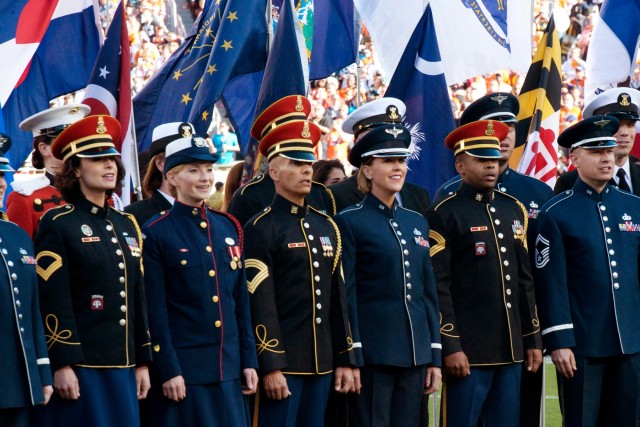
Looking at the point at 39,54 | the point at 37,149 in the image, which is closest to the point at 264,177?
the point at 37,149

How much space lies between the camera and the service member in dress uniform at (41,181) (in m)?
6.36

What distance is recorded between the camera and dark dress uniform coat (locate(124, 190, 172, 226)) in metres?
6.97

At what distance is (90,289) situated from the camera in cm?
579

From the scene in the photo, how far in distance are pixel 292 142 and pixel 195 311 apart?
1.05 metres

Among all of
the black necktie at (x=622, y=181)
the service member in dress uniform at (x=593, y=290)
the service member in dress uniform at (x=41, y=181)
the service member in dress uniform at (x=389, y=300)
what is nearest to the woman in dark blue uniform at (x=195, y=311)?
the service member in dress uniform at (x=41, y=181)

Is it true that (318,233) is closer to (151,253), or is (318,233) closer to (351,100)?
(151,253)

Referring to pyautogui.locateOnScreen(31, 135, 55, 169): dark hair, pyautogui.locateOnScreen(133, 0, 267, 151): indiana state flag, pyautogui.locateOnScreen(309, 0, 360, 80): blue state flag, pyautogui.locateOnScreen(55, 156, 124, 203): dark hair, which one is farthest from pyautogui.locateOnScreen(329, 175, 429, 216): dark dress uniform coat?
pyautogui.locateOnScreen(309, 0, 360, 80): blue state flag

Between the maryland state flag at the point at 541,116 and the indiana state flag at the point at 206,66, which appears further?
the maryland state flag at the point at 541,116

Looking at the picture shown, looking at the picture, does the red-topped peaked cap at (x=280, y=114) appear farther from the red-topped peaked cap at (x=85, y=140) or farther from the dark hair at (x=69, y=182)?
the dark hair at (x=69, y=182)

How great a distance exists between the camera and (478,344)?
22.9ft

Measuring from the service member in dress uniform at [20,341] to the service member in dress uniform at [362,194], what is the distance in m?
2.55

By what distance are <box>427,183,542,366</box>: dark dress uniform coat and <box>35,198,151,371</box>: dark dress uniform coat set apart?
180 cm

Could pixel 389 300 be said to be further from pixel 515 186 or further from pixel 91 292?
pixel 91 292

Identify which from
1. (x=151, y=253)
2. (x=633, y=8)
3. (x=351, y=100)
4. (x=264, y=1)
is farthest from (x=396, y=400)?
(x=351, y=100)
